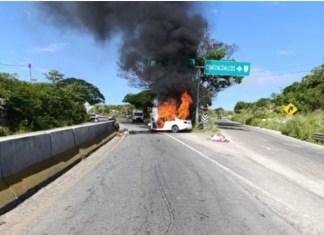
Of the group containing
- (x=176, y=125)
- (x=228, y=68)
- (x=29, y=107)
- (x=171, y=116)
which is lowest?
(x=176, y=125)

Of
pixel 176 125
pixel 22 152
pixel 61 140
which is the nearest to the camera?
pixel 22 152

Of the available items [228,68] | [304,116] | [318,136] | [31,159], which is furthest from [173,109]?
[31,159]

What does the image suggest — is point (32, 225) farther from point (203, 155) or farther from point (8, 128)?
point (8, 128)

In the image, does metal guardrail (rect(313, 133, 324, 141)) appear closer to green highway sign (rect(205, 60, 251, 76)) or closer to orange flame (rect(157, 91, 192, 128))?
orange flame (rect(157, 91, 192, 128))

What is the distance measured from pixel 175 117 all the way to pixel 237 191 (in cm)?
3256

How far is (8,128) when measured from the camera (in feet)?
69.3

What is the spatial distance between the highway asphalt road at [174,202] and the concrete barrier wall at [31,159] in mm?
268

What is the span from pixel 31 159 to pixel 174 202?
3.16 metres

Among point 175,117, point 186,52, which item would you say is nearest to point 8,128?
point 175,117

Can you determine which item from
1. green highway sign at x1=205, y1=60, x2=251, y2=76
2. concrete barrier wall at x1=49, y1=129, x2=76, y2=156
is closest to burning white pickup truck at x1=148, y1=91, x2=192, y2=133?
green highway sign at x1=205, y1=60, x2=251, y2=76

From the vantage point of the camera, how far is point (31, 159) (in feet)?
32.7

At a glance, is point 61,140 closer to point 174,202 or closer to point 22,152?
point 22,152

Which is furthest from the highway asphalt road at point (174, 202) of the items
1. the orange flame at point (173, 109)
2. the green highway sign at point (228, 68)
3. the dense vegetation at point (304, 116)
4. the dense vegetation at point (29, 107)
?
the green highway sign at point (228, 68)

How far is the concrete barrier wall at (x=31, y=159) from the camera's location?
8.24 meters
